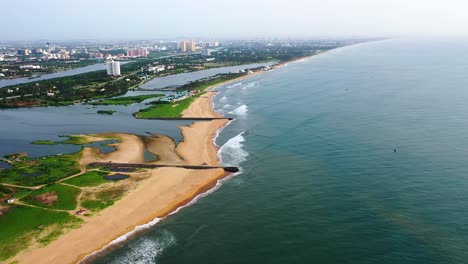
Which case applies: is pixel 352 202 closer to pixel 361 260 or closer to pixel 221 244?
pixel 361 260

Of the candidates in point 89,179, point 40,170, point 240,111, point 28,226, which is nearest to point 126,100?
point 240,111

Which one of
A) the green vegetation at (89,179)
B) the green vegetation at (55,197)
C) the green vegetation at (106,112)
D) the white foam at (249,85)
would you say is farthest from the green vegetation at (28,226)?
the white foam at (249,85)

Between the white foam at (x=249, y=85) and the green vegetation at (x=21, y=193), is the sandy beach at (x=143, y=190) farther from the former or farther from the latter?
the white foam at (x=249, y=85)

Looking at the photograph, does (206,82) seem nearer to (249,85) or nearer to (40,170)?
(249,85)

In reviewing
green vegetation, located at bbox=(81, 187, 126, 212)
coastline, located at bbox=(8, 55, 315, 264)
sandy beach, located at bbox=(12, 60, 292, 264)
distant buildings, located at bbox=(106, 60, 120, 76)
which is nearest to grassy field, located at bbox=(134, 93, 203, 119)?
sandy beach, located at bbox=(12, 60, 292, 264)

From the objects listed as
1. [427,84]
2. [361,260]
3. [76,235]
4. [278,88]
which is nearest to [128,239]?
[76,235]

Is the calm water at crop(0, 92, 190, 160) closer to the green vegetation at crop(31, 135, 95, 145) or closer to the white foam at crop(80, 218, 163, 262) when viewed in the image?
the green vegetation at crop(31, 135, 95, 145)

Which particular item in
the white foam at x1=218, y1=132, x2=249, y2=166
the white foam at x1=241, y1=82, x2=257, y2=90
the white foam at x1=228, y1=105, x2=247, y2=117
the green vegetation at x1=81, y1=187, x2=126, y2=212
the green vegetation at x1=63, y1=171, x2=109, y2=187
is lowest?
the green vegetation at x1=81, y1=187, x2=126, y2=212
